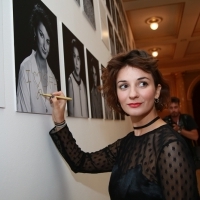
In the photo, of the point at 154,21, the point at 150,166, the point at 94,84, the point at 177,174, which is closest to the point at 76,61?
the point at 94,84

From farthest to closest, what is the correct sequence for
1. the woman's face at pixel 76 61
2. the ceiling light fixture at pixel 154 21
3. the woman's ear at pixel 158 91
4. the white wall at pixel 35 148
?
1. the ceiling light fixture at pixel 154 21
2. the woman's face at pixel 76 61
3. the woman's ear at pixel 158 91
4. the white wall at pixel 35 148

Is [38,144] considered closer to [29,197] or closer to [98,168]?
[29,197]

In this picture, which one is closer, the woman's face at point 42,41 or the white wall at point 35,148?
the white wall at point 35,148

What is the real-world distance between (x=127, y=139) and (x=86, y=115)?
0.37m

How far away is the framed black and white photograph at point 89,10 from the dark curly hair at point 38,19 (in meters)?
0.77

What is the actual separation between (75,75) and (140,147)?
597 millimetres

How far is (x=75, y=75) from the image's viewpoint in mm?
1620

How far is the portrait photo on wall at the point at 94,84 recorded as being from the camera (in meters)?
1.96

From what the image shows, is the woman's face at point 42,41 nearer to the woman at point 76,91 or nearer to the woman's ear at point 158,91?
the woman at point 76,91

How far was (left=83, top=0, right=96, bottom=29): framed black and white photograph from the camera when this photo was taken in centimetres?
201

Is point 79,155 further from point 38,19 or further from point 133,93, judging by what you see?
point 38,19

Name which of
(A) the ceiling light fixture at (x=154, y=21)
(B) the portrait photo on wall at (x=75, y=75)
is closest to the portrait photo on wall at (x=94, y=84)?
(B) the portrait photo on wall at (x=75, y=75)

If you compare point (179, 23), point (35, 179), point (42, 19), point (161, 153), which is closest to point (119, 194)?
point (161, 153)

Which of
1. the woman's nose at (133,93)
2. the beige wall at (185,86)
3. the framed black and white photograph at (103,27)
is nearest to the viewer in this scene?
the woman's nose at (133,93)
